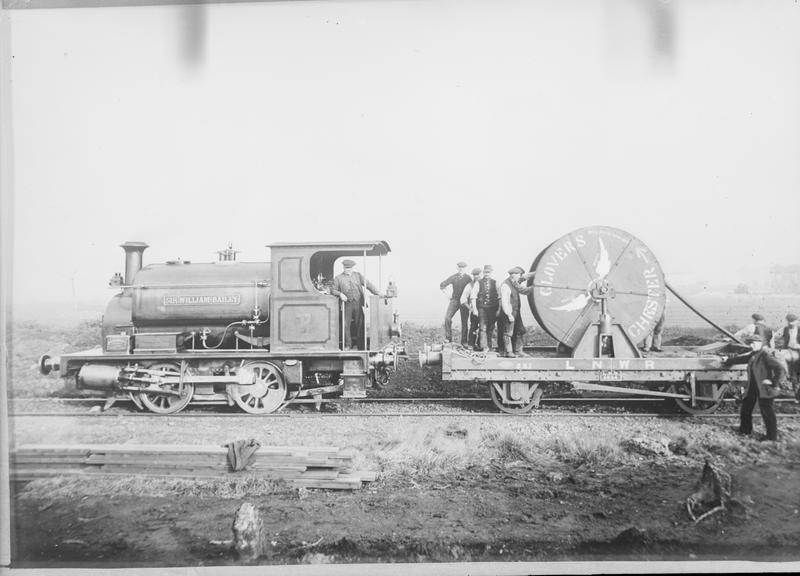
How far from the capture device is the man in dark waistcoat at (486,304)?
6824mm

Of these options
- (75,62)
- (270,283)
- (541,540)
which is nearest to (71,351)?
(270,283)

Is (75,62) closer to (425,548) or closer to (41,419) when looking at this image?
(41,419)

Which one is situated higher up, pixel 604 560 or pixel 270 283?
pixel 270 283

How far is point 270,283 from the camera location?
6.74 m

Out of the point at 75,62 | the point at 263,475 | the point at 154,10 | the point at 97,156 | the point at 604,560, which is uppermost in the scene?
the point at 154,10

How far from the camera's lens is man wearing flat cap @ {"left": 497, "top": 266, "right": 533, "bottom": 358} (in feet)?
21.5

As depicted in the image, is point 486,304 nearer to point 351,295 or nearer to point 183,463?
point 351,295

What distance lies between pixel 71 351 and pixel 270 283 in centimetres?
299

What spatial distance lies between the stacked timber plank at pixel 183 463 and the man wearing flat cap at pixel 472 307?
2936 millimetres

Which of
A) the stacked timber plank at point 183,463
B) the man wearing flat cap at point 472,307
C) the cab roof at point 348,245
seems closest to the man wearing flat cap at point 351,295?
the cab roof at point 348,245

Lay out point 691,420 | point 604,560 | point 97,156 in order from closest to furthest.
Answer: point 604,560
point 97,156
point 691,420

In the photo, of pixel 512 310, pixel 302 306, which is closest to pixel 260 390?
pixel 302 306

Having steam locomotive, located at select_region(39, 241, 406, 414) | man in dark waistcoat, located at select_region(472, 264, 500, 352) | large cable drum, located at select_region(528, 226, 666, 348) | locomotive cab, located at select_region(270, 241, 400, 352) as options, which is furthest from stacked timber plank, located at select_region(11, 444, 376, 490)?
large cable drum, located at select_region(528, 226, 666, 348)

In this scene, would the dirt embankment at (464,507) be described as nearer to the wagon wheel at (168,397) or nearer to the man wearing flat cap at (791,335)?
the man wearing flat cap at (791,335)
